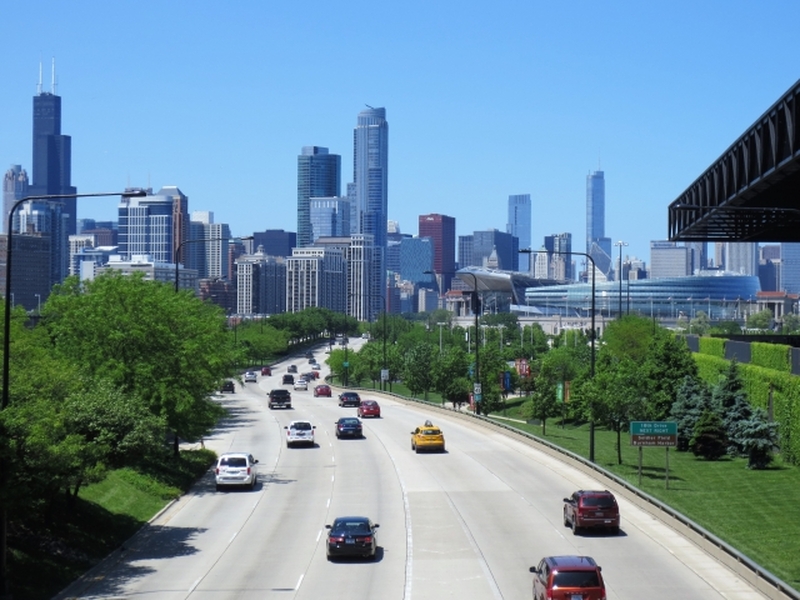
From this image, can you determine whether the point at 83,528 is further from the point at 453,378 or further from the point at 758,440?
the point at 453,378

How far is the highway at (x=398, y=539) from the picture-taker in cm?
2734

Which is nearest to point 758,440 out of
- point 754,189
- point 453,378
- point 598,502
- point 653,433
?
point 653,433

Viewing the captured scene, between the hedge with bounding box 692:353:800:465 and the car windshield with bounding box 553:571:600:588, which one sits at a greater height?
the hedge with bounding box 692:353:800:465

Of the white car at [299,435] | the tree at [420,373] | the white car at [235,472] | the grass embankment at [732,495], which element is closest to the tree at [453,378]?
the tree at [420,373]

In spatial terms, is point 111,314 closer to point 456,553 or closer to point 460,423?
point 456,553

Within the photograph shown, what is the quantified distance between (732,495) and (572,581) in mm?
20574

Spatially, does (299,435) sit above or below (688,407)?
below

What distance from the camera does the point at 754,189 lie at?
4141 centimetres

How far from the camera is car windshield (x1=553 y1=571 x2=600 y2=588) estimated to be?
928 inches

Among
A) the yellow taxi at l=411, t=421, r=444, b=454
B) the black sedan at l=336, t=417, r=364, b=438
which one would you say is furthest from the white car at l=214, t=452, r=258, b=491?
the black sedan at l=336, t=417, r=364, b=438

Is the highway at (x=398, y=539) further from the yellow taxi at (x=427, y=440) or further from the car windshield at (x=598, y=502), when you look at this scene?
the car windshield at (x=598, y=502)

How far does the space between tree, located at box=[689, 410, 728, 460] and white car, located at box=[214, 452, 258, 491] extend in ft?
70.0

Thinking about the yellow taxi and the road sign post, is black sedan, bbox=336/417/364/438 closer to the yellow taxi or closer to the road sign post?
the yellow taxi

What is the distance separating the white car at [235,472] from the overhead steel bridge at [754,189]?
19.0 m
